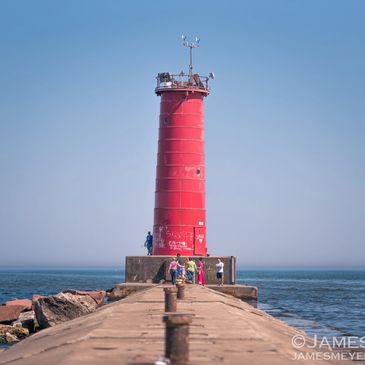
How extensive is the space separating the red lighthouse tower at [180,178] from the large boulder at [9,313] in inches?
402

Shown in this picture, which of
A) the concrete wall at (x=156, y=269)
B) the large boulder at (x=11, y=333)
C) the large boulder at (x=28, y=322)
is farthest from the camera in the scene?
the concrete wall at (x=156, y=269)

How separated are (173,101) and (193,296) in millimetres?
14443

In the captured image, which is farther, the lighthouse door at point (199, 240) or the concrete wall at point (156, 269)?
the lighthouse door at point (199, 240)

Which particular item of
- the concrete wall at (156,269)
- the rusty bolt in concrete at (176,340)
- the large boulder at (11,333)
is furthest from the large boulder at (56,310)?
the rusty bolt in concrete at (176,340)

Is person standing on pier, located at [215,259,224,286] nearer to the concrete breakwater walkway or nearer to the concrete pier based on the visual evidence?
the concrete pier

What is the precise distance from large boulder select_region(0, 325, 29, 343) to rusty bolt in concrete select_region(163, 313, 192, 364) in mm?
12339

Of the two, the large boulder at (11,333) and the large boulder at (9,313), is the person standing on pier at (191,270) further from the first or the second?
the large boulder at (11,333)

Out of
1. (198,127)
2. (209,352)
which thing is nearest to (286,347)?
(209,352)

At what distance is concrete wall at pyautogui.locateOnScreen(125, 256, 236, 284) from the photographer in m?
32.4

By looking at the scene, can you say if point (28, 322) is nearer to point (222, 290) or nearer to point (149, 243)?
point (222, 290)

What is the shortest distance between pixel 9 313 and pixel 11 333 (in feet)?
8.76

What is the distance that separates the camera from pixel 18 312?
965 inches

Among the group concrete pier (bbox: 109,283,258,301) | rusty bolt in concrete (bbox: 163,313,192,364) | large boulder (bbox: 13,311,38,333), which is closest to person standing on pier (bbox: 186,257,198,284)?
concrete pier (bbox: 109,283,258,301)

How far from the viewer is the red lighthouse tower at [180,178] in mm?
33531
